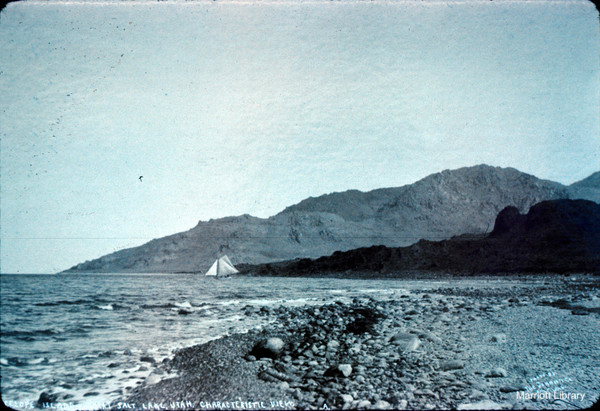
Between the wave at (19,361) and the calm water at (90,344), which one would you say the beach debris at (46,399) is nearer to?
the calm water at (90,344)

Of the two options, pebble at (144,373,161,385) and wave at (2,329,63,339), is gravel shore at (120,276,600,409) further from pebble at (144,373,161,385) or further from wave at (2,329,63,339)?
wave at (2,329,63,339)

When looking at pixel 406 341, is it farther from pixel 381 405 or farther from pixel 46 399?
pixel 46 399

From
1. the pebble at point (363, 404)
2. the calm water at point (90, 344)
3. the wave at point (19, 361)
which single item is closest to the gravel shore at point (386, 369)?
the pebble at point (363, 404)

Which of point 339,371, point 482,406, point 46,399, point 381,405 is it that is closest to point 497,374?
point 482,406

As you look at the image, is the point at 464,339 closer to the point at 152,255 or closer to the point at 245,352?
the point at 245,352

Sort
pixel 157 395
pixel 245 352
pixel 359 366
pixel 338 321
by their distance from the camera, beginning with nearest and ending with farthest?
pixel 157 395 → pixel 359 366 → pixel 245 352 → pixel 338 321

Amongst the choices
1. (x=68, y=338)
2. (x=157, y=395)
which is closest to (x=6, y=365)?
(x=68, y=338)

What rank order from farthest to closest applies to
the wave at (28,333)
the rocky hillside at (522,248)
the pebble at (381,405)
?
the rocky hillside at (522,248), the wave at (28,333), the pebble at (381,405)
